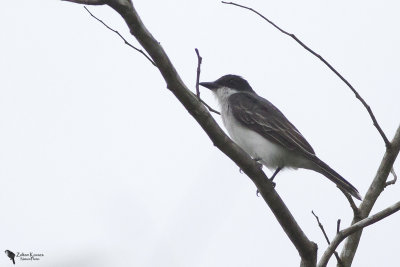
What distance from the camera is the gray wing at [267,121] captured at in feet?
23.0

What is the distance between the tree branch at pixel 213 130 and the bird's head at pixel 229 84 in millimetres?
3737

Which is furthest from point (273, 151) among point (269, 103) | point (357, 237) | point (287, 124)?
point (357, 237)

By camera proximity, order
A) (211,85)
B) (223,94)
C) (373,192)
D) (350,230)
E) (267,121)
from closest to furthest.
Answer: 1. (350,230)
2. (373,192)
3. (267,121)
4. (223,94)
5. (211,85)

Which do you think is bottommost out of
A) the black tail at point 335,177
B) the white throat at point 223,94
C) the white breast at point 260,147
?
the black tail at point 335,177

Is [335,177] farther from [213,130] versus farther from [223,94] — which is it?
[213,130]

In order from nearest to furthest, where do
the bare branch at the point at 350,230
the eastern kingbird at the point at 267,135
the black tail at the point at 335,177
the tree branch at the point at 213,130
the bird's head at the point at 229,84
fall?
the tree branch at the point at 213,130 < the bare branch at the point at 350,230 < the black tail at the point at 335,177 < the eastern kingbird at the point at 267,135 < the bird's head at the point at 229,84

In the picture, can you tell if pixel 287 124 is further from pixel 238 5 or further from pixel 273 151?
pixel 238 5

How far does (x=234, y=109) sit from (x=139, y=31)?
3.88 meters

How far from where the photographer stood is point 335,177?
6.36 metres

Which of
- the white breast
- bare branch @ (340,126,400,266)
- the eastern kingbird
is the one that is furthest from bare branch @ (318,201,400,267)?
the white breast

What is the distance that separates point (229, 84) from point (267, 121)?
1210 millimetres

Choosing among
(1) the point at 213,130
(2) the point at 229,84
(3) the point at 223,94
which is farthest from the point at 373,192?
(2) the point at 229,84

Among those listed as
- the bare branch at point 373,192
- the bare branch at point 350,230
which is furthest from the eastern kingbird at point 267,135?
the bare branch at point 350,230

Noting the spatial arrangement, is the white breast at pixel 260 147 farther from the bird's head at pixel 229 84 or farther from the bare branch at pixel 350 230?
the bare branch at pixel 350 230
